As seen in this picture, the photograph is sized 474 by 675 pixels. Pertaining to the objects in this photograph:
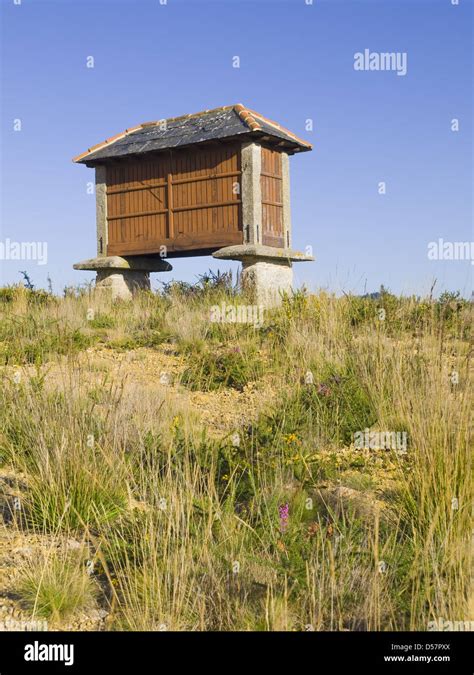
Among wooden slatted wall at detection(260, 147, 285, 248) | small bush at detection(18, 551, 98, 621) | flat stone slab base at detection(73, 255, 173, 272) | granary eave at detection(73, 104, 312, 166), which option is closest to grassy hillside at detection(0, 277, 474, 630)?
small bush at detection(18, 551, 98, 621)

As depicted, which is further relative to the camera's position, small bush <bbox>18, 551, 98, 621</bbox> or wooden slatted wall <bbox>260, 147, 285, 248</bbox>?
wooden slatted wall <bbox>260, 147, 285, 248</bbox>

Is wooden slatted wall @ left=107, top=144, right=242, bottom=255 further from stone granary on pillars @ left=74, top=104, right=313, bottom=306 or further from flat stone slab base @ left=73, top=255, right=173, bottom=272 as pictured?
flat stone slab base @ left=73, top=255, right=173, bottom=272

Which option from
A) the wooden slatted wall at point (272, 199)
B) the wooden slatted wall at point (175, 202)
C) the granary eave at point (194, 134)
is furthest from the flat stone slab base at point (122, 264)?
the wooden slatted wall at point (272, 199)

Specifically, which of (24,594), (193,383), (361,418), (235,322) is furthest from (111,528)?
(235,322)

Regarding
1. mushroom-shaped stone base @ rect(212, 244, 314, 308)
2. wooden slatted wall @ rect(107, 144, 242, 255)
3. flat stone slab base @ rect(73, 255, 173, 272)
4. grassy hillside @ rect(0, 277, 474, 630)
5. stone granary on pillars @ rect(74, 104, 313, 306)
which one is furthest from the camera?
flat stone slab base @ rect(73, 255, 173, 272)

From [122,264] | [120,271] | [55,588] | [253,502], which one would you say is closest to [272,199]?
[122,264]

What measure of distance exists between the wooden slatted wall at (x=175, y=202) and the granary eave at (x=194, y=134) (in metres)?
0.29

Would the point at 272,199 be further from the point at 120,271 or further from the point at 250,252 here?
the point at 120,271

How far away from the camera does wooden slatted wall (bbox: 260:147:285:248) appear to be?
14867 mm

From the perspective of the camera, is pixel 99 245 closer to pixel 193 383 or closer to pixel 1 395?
pixel 193 383

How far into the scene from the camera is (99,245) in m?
17.0

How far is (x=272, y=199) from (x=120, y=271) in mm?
4112

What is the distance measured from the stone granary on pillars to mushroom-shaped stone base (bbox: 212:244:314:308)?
0.07ft

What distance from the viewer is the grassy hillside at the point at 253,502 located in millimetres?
3201
